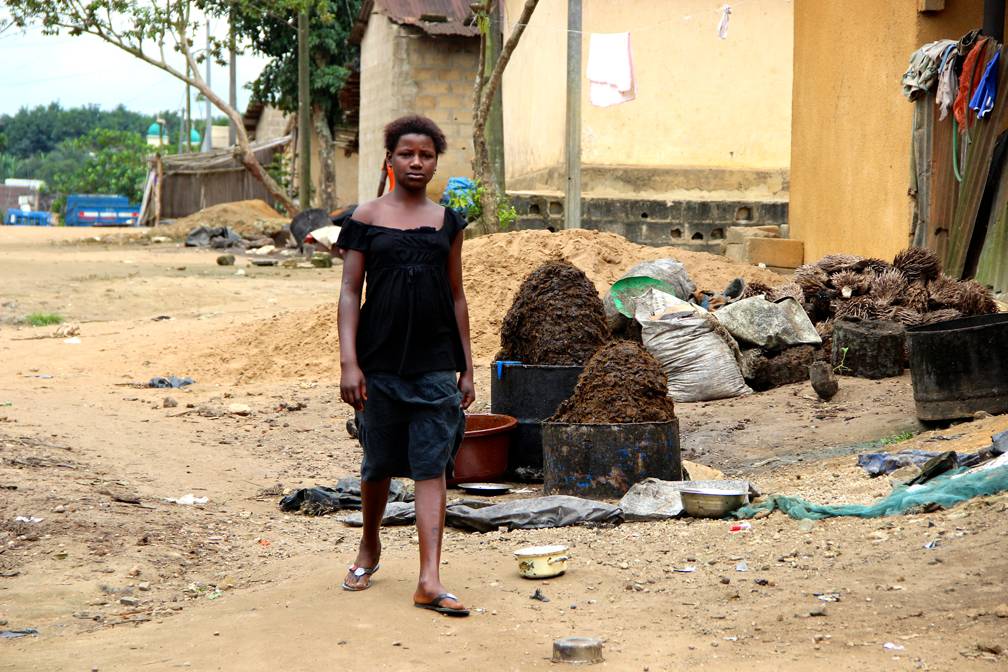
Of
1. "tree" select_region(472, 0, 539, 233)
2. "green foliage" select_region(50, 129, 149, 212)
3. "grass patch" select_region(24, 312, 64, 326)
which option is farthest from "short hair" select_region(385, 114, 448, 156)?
"green foliage" select_region(50, 129, 149, 212)

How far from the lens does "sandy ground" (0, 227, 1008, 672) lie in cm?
271

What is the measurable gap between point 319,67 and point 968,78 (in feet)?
69.1

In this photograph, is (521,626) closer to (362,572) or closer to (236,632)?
(362,572)

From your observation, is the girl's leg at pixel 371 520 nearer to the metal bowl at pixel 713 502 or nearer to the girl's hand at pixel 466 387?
the girl's hand at pixel 466 387

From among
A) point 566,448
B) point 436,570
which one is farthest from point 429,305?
point 566,448

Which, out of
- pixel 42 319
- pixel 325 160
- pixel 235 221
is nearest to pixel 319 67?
pixel 325 160

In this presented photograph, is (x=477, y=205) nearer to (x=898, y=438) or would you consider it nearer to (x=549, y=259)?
(x=549, y=259)

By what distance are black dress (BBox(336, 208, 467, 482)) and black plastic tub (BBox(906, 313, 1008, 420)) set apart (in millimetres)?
3428

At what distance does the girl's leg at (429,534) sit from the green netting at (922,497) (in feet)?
5.45

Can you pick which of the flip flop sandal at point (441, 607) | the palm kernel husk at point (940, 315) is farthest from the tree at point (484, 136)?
the flip flop sandal at point (441, 607)

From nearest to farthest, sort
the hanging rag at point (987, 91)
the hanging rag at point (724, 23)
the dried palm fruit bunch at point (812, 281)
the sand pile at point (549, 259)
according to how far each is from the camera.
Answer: the hanging rag at point (987, 91), the dried palm fruit bunch at point (812, 281), the sand pile at point (549, 259), the hanging rag at point (724, 23)

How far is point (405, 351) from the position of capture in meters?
3.10

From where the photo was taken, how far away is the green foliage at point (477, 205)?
12.4m

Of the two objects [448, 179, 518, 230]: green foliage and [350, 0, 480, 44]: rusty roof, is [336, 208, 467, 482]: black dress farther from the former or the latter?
[350, 0, 480, 44]: rusty roof
